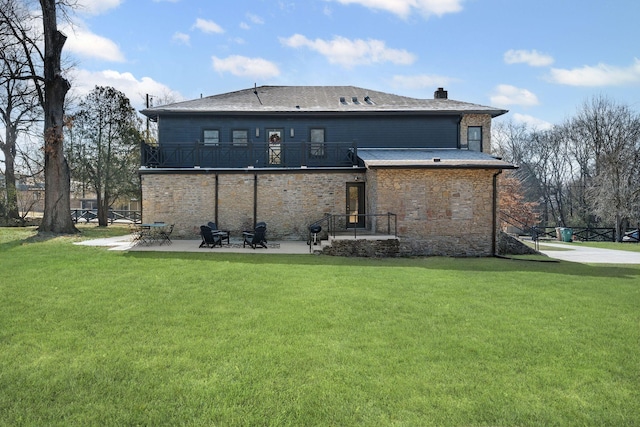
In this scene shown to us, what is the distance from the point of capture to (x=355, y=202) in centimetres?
1722

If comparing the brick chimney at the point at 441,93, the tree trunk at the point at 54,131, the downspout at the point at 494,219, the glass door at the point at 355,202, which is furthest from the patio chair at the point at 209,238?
the brick chimney at the point at 441,93

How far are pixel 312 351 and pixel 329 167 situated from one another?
1329cm

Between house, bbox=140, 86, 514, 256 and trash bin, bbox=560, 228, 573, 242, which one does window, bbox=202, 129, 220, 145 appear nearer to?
house, bbox=140, 86, 514, 256

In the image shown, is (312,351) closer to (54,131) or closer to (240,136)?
(240,136)

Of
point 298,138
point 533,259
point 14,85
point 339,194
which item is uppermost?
point 14,85

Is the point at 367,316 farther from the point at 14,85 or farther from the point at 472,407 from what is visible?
the point at 14,85

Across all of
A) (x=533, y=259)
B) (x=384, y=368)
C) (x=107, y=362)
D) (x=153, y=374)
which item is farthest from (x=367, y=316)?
(x=533, y=259)

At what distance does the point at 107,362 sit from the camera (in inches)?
159

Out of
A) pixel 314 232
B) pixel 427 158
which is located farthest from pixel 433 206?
pixel 314 232

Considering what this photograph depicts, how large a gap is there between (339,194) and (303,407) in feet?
46.1

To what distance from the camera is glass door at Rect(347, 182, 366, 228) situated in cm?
1711

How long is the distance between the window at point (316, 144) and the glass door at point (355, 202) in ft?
8.70

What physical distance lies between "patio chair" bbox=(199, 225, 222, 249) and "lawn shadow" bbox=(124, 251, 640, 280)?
1.58 meters

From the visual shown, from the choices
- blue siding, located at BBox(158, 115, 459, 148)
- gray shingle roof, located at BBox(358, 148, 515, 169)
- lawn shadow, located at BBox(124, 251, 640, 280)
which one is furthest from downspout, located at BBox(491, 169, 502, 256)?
blue siding, located at BBox(158, 115, 459, 148)
